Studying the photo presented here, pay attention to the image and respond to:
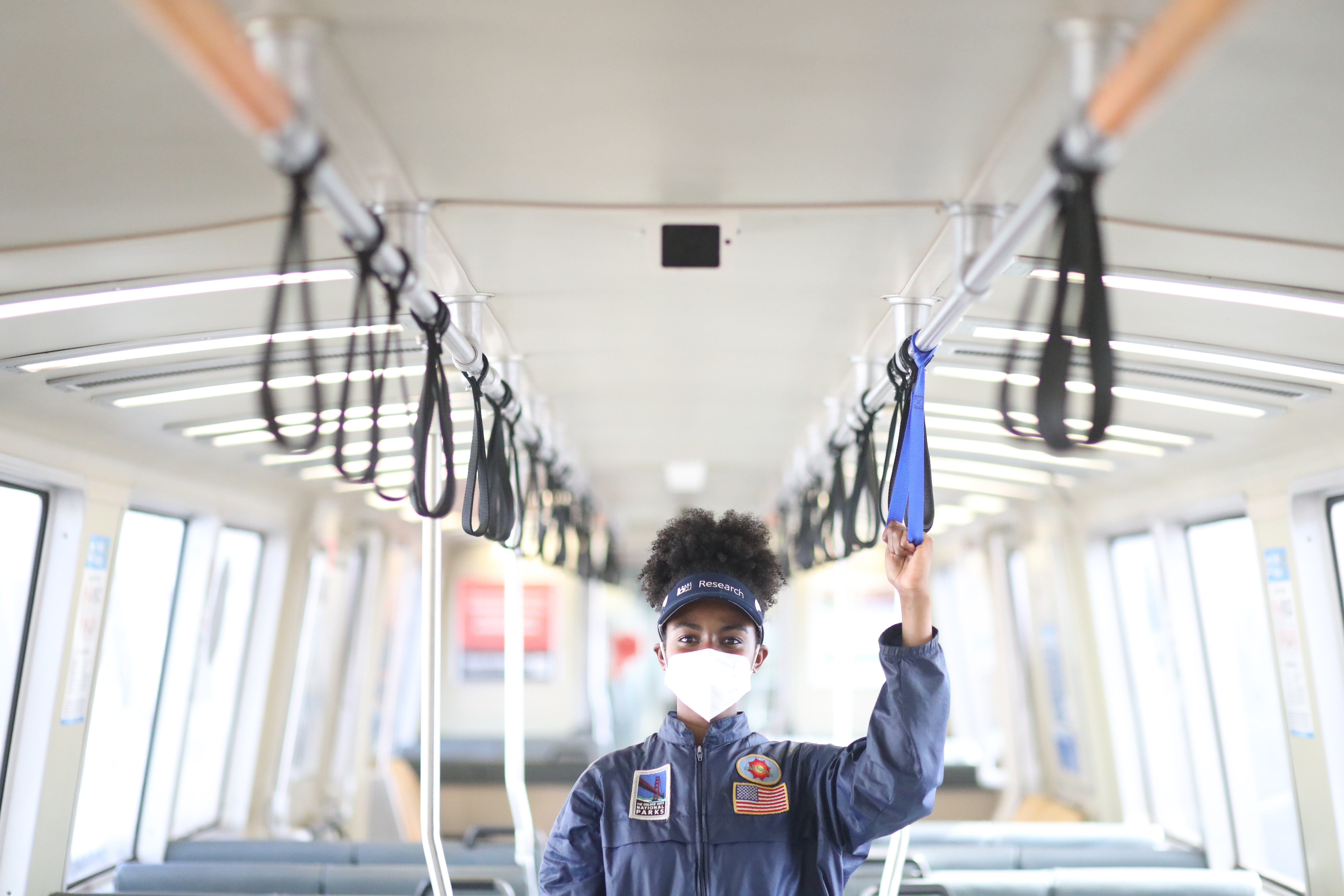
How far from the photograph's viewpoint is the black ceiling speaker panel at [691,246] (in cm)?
287

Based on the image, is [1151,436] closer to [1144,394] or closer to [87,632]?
[1144,394]

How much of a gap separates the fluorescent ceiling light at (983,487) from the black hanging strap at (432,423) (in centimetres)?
470

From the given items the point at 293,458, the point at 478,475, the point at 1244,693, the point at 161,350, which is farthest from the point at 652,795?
the point at 1244,693

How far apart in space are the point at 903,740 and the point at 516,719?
2.60 metres

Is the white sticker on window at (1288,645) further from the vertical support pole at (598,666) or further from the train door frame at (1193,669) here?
the vertical support pole at (598,666)

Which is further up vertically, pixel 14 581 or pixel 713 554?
pixel 14 581

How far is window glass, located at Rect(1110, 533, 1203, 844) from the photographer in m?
7.21

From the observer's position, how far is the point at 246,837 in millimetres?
7379

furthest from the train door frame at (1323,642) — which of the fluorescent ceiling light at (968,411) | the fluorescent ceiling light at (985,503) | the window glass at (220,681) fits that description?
the window glass at (220,681)

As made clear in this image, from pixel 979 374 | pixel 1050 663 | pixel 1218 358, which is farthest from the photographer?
pixel 1050 663

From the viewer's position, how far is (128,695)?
6.20 m

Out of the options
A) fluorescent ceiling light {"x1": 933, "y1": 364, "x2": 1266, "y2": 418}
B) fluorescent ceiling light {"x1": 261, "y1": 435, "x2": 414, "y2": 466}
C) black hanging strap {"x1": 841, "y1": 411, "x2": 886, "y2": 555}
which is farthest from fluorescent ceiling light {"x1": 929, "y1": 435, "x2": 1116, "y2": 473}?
fluorescent ceiling light {"x1": 261, "y1": 435, "x2": 414, "y2": 466}

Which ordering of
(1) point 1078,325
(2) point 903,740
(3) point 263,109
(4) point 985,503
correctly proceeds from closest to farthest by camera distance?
(3) point 263,109
(1) point 1078,325
(2) point 903,740
(4) point 985,503

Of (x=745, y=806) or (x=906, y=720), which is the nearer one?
(x=906, y=720)
